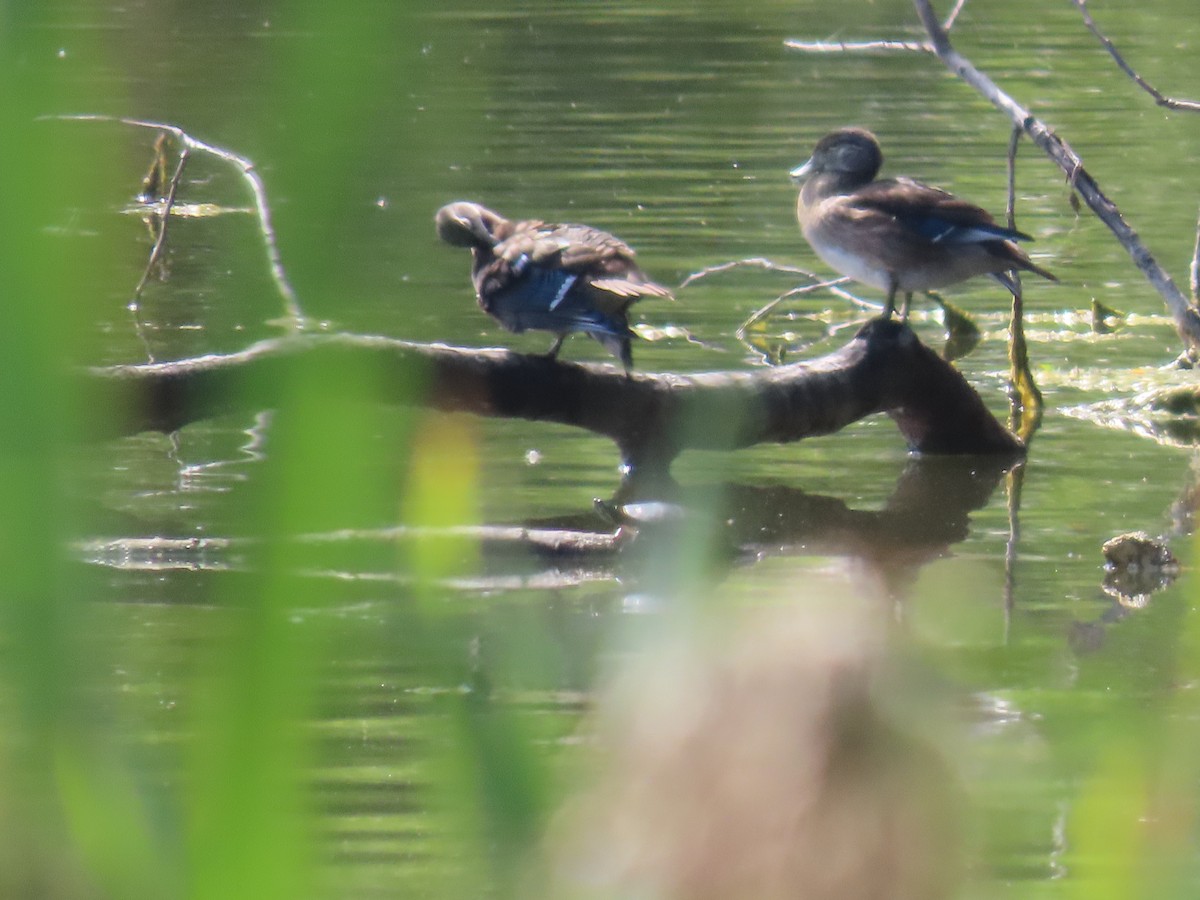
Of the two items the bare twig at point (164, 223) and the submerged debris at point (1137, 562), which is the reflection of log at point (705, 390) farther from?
the submerged debris at point (1137, 562)

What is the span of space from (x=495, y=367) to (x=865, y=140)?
2338 millimetres

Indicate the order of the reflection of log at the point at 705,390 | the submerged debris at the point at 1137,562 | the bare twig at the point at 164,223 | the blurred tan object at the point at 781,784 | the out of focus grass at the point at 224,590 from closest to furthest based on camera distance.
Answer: the out of focus grass at the point at 224,590 → the blurred tan object at the point at 781,784 → the bare twig at the point at 164,223 → the submerged debris at the point at 1137,562 → the reflection of log at the point at 705,390

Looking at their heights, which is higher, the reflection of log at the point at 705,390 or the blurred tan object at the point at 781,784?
the blurred tan object at the point at 781,784

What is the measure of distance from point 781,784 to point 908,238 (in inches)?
270

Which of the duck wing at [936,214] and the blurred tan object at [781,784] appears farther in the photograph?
the duck wing at [936,214]

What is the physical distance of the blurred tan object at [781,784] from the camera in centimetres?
82

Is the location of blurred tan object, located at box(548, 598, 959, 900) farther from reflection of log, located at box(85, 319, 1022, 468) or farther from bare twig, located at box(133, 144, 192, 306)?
reflection of log, located at box(85, 319, 1022, 468)

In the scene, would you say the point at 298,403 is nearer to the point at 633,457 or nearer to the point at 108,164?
the point at 108,164

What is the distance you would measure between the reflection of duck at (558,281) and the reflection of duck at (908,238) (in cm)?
107

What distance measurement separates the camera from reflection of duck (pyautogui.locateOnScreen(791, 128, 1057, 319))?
7480 millimetres

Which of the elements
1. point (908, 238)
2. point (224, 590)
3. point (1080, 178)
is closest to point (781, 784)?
point (224, 590)

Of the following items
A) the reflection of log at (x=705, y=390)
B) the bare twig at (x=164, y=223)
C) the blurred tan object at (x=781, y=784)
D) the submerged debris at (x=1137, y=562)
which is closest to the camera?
the blurred tan object at (x=781, y=784)

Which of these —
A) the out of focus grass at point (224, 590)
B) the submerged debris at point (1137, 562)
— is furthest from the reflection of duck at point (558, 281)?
the out of focus grass at point (224, 590)

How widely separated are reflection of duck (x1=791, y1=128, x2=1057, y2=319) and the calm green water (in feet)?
2.52
